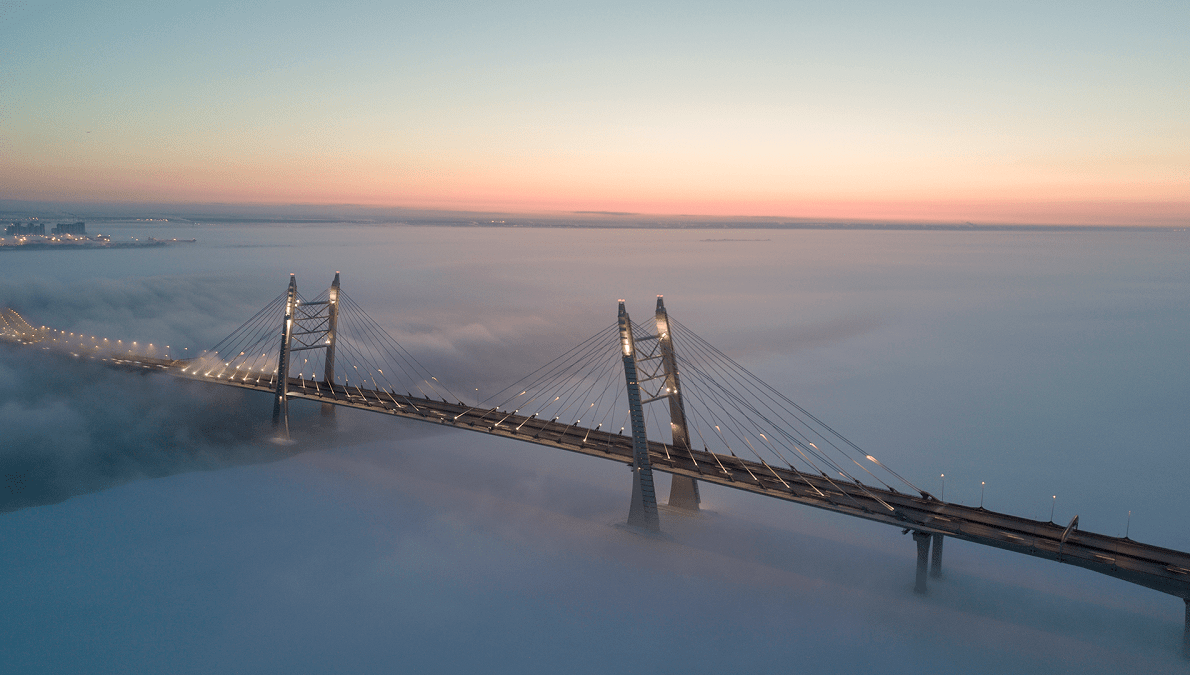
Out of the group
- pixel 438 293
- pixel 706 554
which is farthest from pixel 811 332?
pixel 706 554

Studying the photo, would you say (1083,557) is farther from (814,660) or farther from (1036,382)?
(1036,382)

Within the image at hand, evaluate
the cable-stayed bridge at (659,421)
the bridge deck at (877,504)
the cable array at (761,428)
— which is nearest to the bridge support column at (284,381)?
the cable-stayed bridge at (659,421)

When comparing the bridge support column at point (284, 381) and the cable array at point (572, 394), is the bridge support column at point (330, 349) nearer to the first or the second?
the bridge support column at point (284, 381)

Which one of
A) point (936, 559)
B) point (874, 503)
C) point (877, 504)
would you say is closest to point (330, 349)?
point (874, 503)

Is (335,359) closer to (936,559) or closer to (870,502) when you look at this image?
(870,502)

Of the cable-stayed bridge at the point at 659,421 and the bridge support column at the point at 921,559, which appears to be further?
the bridge support column at the point at 921,559

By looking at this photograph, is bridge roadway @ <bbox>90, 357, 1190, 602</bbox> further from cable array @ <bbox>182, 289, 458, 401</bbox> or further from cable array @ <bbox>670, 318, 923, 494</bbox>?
cable array @ <bbox>182, 289, 458, 401</bbox>
